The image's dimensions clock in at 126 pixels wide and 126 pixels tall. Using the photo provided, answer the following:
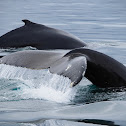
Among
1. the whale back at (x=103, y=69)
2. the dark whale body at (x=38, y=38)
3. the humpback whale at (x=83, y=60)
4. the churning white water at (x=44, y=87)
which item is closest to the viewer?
the churning white water at (x=44, y=87)

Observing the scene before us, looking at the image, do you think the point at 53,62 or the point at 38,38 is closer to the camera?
the point at 53,62

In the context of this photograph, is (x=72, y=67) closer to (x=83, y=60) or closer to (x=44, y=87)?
(x=83, y=60)

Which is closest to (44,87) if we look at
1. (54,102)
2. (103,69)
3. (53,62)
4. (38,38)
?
(54,102)

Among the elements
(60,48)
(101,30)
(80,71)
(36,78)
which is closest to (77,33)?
(101,30)

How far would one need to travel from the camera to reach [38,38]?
31.9 ft

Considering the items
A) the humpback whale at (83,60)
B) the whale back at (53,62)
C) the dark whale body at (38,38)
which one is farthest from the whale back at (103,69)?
the dark whale body at (38,38)

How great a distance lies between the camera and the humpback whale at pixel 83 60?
530cm

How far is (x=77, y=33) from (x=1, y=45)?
6436 mm

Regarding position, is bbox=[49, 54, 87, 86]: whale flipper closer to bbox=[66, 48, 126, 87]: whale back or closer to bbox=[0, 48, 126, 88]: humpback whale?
bbox=[0, 48, 126, 88]: humpback whale

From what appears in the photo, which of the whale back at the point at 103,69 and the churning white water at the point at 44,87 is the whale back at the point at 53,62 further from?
the whale back at the point at 103,69

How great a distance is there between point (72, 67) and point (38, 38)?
15.9 ft

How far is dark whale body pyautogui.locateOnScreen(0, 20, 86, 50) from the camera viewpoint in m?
9.56

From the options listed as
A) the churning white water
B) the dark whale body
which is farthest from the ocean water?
→ the dark whale body

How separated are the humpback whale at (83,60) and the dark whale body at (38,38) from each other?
3.64 metres
